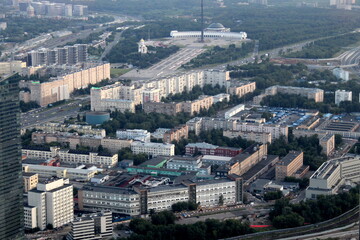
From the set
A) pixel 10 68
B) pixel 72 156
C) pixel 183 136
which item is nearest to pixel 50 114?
pixel 183 136

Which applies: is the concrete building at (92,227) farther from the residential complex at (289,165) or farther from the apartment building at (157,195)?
the residential complex at (289,165)

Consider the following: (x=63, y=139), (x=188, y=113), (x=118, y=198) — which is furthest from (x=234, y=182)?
(x=188, y=113)

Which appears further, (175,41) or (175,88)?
(175,41)

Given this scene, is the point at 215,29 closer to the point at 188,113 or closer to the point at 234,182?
the point at 188,113

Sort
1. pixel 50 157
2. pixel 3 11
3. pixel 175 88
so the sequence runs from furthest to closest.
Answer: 1. pixel 3 11
2. pixel 175 88
3. pixel 50 157

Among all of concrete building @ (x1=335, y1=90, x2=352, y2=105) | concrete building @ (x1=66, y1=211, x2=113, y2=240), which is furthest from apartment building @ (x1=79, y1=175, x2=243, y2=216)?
concrete building @ (x1=335, y1=90, x2=352, y2=105)

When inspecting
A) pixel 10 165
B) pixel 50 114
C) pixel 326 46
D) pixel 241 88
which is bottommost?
pixel 50 114

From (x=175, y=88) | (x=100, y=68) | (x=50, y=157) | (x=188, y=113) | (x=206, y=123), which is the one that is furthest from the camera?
(x=100, y=68)

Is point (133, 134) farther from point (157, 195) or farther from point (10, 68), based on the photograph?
point (10, 68)
